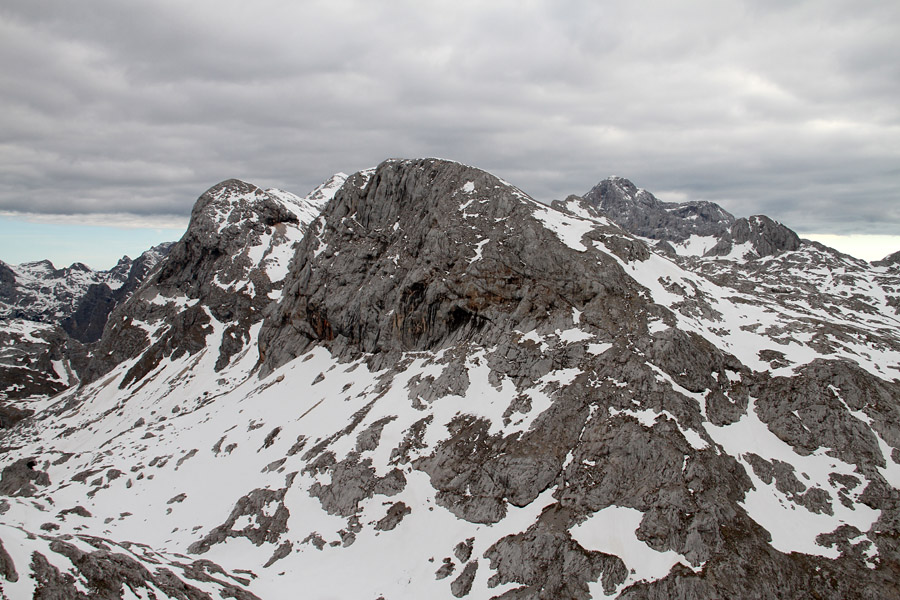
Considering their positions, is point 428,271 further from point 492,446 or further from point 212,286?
point 212,286

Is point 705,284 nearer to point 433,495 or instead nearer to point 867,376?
point 867,376

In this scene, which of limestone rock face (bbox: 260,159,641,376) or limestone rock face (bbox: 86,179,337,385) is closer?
limestone rock face (bbox: 260,159,641,376)

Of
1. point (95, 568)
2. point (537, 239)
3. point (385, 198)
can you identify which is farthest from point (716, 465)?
point (385, 198)

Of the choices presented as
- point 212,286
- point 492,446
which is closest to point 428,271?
point 492,446

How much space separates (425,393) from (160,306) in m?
114

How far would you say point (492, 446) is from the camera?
42.3 m

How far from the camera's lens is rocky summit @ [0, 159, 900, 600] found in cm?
3148

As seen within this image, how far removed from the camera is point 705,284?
2564 inches

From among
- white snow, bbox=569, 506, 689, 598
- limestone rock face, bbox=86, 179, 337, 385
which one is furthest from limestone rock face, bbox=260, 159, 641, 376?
limestone rock face, bbox=86, 179, 337, 385

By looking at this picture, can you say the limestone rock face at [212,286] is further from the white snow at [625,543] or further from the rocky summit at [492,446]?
the white snow at [625,543]

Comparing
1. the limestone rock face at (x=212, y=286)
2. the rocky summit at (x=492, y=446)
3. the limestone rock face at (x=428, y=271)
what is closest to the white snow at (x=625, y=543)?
the rocky summit at (x=492, y=446)

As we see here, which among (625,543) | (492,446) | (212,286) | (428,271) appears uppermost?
(428,271)

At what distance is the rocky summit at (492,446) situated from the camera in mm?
31484

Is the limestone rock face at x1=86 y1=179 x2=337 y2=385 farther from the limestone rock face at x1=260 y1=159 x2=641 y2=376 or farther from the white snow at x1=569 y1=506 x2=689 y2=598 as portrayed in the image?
the white snow at x1=569 y1=506 x2=689 y2=598
